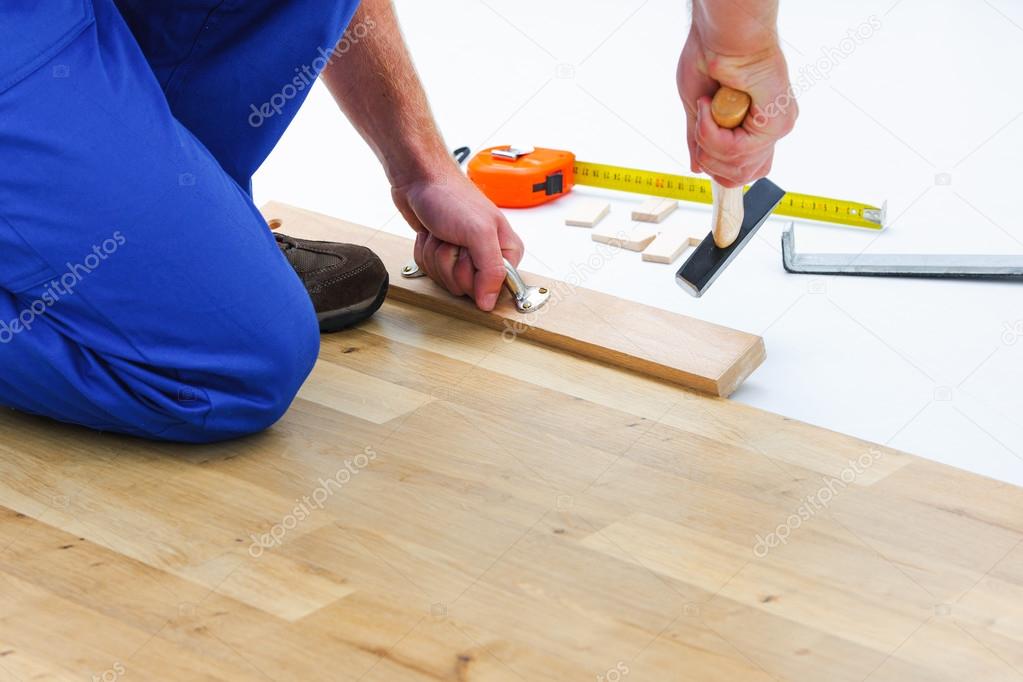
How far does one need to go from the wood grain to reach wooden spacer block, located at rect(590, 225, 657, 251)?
24.9 inches

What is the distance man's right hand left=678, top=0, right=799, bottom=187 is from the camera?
1539mm

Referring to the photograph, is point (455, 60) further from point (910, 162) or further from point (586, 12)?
point (910, 162)

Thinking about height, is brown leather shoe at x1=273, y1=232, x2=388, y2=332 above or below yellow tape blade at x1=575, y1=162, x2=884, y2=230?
above

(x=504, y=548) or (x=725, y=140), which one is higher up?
(x=725, y=140)

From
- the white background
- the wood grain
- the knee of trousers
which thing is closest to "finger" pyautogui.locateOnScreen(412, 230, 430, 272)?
the white background

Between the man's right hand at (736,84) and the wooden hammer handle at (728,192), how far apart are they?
0.01 metres

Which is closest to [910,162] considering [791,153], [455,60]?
[791,153]

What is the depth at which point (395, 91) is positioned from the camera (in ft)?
7.16

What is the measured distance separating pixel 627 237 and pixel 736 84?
0.94 meters

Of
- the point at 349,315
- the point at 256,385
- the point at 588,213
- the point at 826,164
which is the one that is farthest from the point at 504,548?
the point at 826,164

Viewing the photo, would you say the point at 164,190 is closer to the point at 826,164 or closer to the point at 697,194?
the point at 697,194

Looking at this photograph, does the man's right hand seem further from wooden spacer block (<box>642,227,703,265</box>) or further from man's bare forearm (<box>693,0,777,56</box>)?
wooden spacer block (<box>642,227,703,265</box>)

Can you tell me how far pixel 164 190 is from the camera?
64.2 inches

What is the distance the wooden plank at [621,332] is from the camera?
1.93 m
